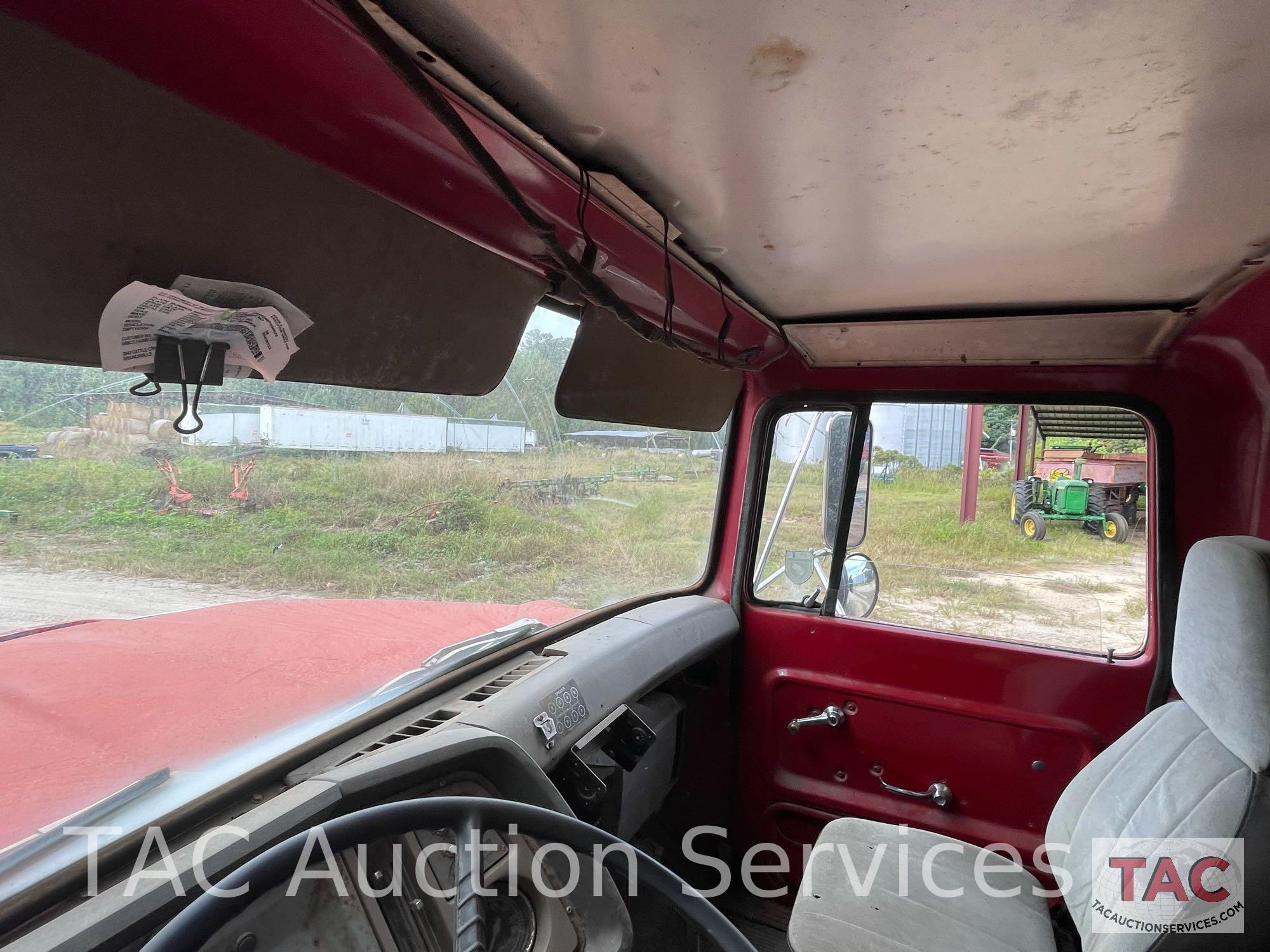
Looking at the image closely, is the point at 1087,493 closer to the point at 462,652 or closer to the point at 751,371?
the point at 751,371

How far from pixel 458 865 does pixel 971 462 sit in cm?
234

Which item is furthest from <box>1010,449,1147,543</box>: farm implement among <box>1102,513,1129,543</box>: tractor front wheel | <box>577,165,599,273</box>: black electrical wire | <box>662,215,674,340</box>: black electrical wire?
<box>577,165,599,273</box>: black electrical wire

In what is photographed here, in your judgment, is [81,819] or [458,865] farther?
[81,819]

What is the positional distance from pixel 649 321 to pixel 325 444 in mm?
809

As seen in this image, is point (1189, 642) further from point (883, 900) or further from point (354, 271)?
point (354, 271)

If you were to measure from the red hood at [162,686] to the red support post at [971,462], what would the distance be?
1958 millimetres

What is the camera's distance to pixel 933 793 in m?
2.54

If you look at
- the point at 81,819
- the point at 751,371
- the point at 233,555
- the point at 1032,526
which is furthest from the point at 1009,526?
the point at 81,819

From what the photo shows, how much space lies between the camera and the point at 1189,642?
155cm

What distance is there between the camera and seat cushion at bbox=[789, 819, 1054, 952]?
170cm

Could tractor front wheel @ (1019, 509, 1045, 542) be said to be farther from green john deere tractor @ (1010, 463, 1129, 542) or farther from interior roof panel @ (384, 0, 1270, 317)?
interior roof panel @ (384, 0, 1270, 317)

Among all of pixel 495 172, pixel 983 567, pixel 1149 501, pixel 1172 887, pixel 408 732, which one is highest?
pixel 495 172

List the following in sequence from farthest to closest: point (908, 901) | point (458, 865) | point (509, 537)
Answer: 1. point (509, 537)
2. point (908, 901)
3. point (458, 865)

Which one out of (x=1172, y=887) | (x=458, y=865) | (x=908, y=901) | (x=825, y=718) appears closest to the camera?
(x=458, y=865)
